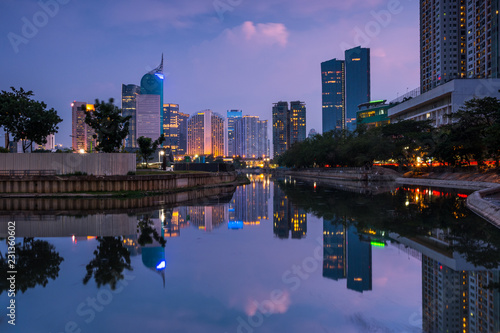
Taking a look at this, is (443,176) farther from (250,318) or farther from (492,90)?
(250,318)

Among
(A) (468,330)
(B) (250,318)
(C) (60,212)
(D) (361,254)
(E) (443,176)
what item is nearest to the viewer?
(A) (468,330)

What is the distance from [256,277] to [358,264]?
4363 millimetres

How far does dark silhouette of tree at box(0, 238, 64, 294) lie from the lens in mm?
12000

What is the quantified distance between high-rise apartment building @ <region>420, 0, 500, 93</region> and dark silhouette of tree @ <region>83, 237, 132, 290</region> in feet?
463

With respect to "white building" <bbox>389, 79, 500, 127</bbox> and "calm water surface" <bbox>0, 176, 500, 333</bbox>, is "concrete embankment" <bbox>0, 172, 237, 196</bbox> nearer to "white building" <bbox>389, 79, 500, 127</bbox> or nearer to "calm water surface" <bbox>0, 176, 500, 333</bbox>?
"calm water surface" <bbox>0, 176, 500, 333</bbox>

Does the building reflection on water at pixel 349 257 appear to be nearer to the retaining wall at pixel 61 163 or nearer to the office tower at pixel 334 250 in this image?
the office tower at pixel 334 250

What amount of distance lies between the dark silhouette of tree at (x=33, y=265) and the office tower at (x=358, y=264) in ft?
33.2

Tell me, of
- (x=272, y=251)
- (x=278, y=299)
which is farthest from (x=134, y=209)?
(x=278, y=299)

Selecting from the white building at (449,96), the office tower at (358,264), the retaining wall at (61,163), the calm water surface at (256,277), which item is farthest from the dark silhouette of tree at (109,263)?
the white building at (449,96)

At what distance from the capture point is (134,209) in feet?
104

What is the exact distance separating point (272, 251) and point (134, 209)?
1864 cm

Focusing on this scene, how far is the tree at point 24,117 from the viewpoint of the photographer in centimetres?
5131

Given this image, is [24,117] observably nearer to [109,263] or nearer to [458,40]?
[109,263]

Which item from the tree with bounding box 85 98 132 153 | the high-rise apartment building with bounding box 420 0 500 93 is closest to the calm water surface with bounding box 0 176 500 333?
the tree with bounding box 85 98 132 153
